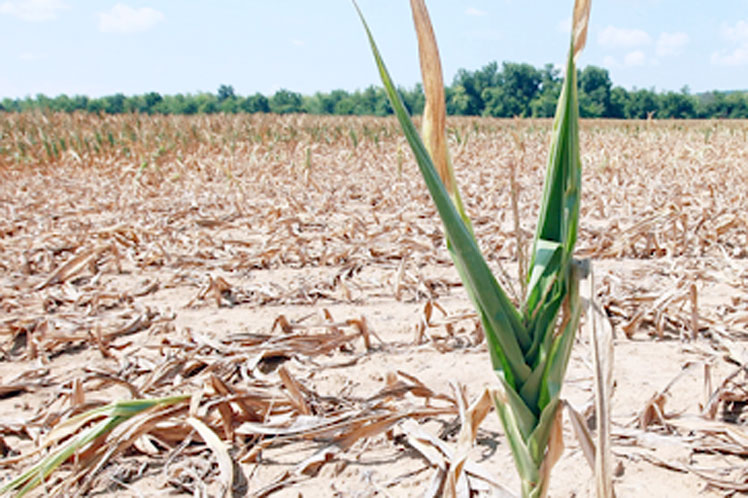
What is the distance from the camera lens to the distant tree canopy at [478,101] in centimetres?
2383

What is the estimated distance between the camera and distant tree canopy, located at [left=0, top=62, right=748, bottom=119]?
23.8m

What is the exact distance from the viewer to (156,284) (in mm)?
2365

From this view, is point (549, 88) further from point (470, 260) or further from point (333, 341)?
point (470, 260)

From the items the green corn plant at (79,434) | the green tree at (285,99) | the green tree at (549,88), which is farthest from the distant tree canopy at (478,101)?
the green corn plant at (79,434)

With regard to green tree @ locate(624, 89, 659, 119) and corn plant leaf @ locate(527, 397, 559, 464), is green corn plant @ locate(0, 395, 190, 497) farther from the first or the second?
green tree @ locate(624, 89, 659, 119)

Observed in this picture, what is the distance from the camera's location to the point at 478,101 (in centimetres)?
3244

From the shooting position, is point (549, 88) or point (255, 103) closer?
point (549, 88)

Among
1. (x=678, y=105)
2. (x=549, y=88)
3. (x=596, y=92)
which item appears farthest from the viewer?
(x=678, y=105)

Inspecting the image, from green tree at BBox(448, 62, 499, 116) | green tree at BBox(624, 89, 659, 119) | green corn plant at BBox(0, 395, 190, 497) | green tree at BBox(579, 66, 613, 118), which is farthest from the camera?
green tree at BBox(624, 89, 659, 119)

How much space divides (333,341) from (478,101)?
32829 mm

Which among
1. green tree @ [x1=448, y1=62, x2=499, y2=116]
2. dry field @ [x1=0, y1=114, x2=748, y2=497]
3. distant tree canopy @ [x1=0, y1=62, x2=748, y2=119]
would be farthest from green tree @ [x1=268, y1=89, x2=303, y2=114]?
dry field @ [x1=0, y1=114, x2=748, y2=497]

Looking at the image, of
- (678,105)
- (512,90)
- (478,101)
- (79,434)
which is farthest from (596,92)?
(79,434)

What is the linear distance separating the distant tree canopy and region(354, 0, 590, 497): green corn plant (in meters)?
10.7

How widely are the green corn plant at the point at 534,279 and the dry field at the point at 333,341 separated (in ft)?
0.19
